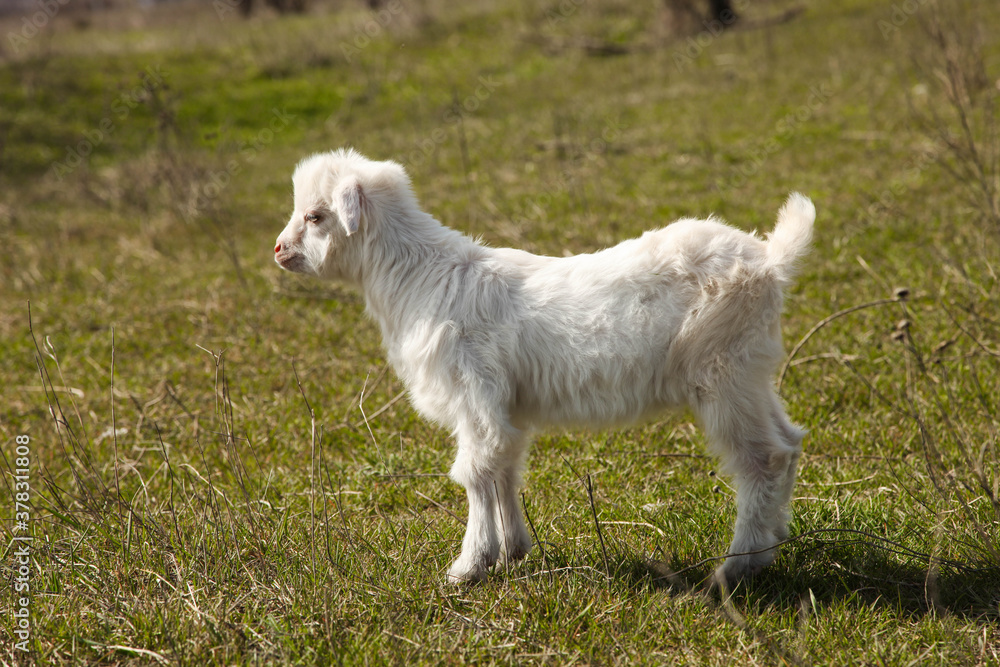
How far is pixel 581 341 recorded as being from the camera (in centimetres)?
312

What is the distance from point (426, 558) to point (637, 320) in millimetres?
1390

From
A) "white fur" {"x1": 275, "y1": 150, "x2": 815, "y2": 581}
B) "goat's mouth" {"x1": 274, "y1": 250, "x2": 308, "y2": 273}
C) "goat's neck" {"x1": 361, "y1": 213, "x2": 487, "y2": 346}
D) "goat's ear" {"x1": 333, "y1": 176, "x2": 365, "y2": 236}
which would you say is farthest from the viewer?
"goat's mouth" {"x1": 274, "y1": 250, "x2": 308, "y2": 273}

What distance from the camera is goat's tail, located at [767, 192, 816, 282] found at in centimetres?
302

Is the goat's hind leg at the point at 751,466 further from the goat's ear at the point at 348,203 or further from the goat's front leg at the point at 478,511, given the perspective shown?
the goat's ear at the point at 348,203

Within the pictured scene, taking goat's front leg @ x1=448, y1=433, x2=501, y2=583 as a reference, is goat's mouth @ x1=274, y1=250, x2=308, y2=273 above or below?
above

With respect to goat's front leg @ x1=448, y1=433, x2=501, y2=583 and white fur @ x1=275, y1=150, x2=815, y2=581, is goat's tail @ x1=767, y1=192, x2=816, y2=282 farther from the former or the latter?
goat's front leg @ x1=448, y1=433, x2=501, y2=583

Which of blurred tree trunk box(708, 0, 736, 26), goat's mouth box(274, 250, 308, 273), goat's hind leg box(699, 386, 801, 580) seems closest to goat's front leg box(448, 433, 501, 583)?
goat's hind leg box(699, 386, 801, 580)

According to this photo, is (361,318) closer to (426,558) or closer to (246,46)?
(426,558)

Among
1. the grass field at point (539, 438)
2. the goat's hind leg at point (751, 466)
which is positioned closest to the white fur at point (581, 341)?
the goat's hind leg at point (751, 466)

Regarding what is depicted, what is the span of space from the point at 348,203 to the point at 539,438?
194 centimetres

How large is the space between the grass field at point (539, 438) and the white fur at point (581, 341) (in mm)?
340

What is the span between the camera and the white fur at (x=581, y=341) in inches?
120

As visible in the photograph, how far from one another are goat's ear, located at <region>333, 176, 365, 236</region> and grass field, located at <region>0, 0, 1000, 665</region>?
91 centimetres

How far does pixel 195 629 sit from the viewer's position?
2873 millimetres
